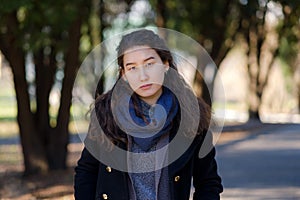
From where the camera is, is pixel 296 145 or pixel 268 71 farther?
pixel 268 71

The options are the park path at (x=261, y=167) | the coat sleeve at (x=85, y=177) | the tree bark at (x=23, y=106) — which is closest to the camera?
the coat sleeve at (x=85, y=177)

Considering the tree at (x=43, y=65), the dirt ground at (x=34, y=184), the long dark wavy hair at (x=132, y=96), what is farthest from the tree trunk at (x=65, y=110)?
the long dark wavy hair at (x=132, y=96)

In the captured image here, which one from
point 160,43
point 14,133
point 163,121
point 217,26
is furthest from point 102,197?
point 14,133

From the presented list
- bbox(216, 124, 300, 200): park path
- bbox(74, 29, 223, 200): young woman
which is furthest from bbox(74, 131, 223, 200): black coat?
bbox(216, 124, 300, 200): park path

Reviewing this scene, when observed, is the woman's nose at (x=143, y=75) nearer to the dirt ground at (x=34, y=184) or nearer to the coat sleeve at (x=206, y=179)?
the coat sleeve at (x=206, y=179)

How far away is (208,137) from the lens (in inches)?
129

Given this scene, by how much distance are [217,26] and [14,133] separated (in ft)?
36.1

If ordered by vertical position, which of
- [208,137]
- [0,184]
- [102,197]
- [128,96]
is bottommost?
[0,184]

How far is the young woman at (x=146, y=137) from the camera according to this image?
10.3 ft

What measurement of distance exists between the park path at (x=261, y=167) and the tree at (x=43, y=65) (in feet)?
10.7

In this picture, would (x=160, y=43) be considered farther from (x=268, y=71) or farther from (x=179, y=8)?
(x=268, y=71)

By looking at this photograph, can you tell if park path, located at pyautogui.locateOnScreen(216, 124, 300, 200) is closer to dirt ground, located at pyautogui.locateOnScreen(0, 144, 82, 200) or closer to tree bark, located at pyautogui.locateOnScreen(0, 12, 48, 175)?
dirt ground, located at pyautogui.locateOnScreen(0, 144, 82, 200)

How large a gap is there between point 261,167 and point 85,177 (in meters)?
11.3

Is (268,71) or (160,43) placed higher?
(160,43)
